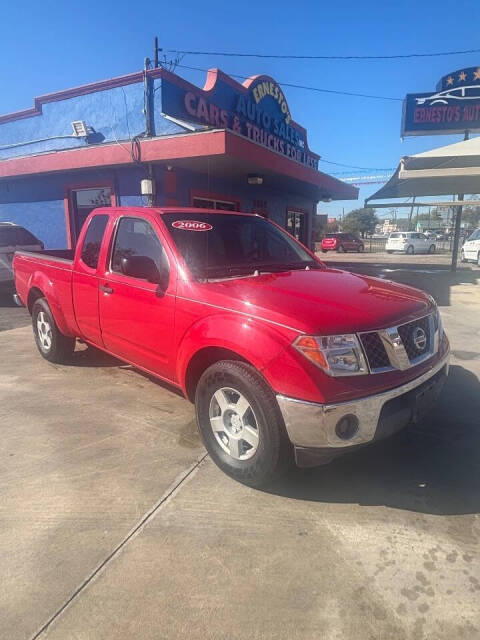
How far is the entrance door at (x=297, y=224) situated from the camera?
57.0ft

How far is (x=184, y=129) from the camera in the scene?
9.44 meters

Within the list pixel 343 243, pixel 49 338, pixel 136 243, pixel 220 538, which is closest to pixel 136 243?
pixel 136 243

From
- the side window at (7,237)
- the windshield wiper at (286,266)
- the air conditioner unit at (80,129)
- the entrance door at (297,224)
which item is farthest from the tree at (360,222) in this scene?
the windshield wiper at (286,266)

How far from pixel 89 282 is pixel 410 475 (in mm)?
3251

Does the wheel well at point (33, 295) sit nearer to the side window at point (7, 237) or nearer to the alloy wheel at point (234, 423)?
the alloy wheel at point (234, 423)

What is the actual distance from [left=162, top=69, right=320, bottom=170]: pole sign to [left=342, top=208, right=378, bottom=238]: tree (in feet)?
197

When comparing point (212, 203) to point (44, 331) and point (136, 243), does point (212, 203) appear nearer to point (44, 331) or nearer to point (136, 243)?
point (44, 331)

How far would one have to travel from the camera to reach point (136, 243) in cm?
365

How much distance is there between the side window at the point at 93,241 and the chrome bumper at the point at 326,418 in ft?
8.67

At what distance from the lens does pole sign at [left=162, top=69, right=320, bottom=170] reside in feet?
33.2

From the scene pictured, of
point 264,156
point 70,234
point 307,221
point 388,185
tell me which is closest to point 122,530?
point 264,156

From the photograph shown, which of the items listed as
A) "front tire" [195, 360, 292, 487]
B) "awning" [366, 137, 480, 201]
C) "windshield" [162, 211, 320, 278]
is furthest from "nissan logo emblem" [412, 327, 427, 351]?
"awning" [366, 137, 480, 201]

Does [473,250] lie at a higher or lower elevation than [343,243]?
lower

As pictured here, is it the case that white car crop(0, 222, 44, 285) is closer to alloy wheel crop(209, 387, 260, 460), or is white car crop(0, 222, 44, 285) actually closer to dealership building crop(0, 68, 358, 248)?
dealership building crop(0, 68, 358, 248)
